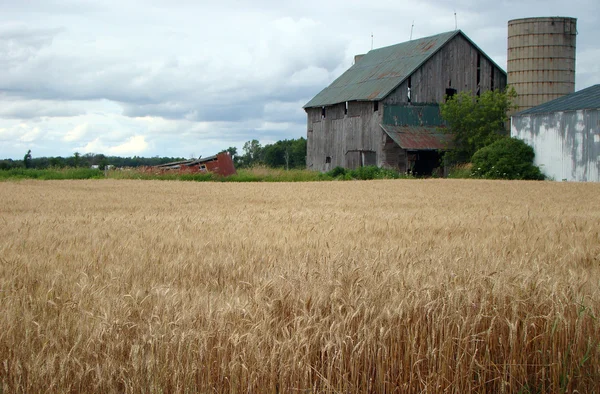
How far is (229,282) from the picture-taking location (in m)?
5.49

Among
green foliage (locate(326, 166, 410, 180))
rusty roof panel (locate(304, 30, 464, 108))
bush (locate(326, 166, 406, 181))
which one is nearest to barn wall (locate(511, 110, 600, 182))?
green foliage (locate(326, 166, 410, 180))

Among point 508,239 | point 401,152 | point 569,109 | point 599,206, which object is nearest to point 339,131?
point 401,152

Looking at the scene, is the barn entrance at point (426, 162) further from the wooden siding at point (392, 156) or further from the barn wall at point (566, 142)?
the barn wall at point (566, 142)

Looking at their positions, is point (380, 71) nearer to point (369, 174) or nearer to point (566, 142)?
point (369, 174)

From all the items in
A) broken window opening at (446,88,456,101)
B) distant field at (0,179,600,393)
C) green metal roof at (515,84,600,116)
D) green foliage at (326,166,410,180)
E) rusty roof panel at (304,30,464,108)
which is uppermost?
rusty roof panel at (304,30,464,108)

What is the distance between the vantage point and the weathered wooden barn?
1593 inches

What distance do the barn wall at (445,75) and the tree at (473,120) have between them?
1.31 metres

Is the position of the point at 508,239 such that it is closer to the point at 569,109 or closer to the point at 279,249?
the point at 279,249

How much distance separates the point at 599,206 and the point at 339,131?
102ft

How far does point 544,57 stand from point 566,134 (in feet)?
30.7

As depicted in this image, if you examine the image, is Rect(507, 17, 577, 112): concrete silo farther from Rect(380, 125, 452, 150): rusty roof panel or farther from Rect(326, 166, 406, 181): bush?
Rect(326, 166, 406, 181): bush

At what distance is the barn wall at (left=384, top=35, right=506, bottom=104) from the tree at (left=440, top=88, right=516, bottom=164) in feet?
4.28

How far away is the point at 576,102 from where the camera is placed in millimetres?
34562

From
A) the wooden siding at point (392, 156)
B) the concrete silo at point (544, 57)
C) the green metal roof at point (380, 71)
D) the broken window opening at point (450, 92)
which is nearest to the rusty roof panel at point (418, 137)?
the wooden siding at point (392, 156)
